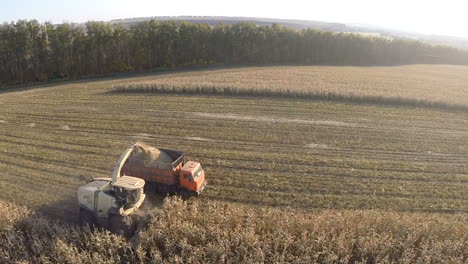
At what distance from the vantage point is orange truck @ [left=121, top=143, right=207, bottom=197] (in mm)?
13344

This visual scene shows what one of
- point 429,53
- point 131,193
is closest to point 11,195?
point 131,193

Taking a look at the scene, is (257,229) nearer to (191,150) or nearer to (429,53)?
(191,150)

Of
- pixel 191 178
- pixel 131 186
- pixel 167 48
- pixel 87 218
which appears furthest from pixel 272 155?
pixel 167 48

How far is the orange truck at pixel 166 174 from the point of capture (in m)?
13.3

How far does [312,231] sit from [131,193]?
6136 millimetres

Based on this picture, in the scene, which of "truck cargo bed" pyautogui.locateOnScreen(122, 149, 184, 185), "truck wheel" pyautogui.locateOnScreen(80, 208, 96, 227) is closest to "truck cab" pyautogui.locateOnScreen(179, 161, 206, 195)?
"truck cargo bed" pyautogui.locateOnScreen(122, 149, 184, 185)

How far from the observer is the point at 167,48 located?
51.6m

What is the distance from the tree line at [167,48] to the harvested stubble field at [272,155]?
→ 587 inches

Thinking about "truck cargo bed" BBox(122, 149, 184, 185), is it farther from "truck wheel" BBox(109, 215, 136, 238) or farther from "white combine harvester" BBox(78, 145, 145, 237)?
"truck wheel" BBox(109, 215, 136, 238)

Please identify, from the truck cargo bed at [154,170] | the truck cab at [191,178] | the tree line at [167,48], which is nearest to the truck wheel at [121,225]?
the truck cargo bed at [154,170]

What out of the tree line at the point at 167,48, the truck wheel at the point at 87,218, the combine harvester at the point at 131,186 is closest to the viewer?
the combine harvester at the point at 131,186

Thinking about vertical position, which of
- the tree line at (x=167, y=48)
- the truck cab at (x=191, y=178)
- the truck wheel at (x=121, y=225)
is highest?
the tree line at (x=167, y=48)

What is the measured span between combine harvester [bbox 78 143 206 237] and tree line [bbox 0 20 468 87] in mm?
35416

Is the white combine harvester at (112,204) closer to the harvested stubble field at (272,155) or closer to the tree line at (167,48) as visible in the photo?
the harvested stubble field at (272,155)
